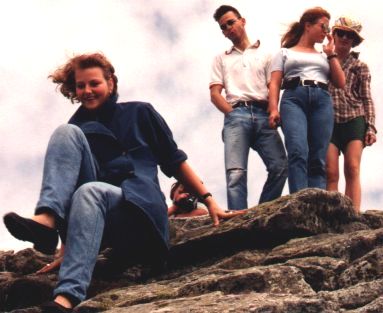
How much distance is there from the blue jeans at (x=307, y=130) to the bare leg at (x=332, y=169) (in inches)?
24.9

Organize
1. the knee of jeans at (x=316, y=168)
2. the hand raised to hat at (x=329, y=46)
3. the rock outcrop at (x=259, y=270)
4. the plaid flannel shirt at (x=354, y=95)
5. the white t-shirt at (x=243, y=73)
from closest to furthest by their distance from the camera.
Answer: the rock outcrop at (x=259, y=270), the knee of jeans at (x=316, y=168), the hand raised to hat at (x=329, y=46), the white t-shirt at (x=243, y=73), the plaid flannel shirt at (x=354, y=95)

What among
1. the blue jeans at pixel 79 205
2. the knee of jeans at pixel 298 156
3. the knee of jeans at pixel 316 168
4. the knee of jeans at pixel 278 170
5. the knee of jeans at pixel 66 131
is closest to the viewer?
the blue jeans at pixel 79 205

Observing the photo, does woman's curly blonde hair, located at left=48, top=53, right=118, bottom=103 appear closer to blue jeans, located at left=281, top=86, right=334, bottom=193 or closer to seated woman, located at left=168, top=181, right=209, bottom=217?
blue jeans, located at left=281, top=86, right=334, bottom=193

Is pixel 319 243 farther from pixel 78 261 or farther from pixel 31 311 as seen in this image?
pixel 31 311

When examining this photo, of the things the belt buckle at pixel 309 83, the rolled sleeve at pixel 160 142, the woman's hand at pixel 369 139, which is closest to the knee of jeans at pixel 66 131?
the rolled sleeve at pixel 160 142

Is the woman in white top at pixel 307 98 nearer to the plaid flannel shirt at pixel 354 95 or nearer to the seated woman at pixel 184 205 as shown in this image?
the plaid flannel shirt at pixel 354 95

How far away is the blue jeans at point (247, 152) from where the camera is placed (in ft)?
28.8

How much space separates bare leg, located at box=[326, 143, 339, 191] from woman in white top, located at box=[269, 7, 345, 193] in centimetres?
62

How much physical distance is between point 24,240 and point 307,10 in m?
5.62

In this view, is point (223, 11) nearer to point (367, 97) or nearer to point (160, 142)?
point (367, 97)

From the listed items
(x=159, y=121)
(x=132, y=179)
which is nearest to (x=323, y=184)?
(x=159, y=121)

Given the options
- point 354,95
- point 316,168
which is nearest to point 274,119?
point 316,168

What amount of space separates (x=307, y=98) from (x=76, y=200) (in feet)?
13.6

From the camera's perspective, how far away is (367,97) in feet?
32.0
